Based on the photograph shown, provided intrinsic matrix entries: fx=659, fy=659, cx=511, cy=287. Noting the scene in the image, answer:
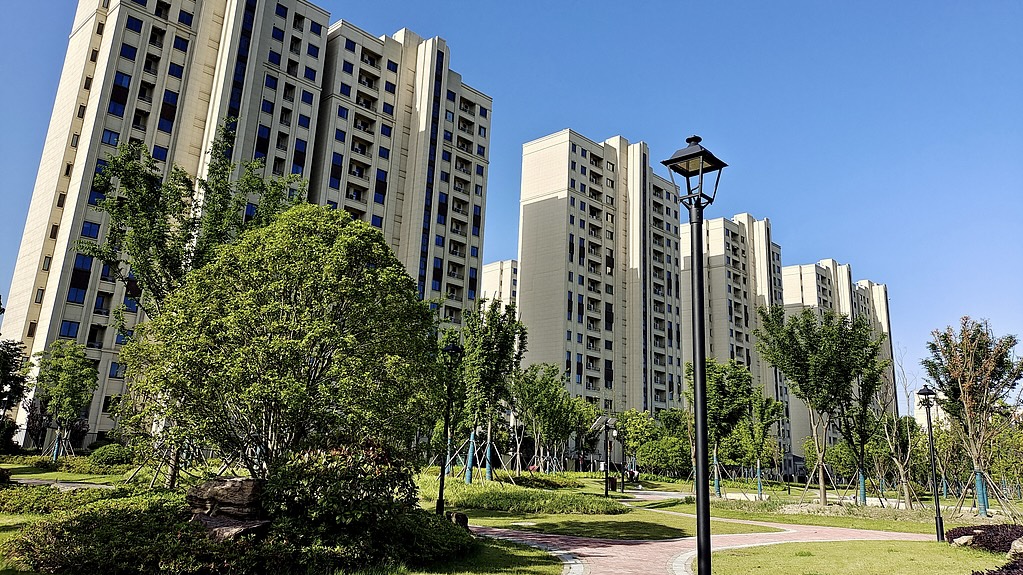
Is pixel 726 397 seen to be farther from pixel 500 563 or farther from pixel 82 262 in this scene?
pixel 82 262

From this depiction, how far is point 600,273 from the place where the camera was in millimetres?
83625

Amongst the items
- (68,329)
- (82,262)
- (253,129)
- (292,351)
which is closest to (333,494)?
(292,351)

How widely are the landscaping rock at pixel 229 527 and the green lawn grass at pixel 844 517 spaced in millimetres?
21575

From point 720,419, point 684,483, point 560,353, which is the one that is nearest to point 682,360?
point 560,353

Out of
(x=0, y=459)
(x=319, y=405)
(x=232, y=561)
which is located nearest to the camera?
(x=232, y=561)

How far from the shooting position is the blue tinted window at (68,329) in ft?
155

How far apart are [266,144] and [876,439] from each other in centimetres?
Answer: 5366

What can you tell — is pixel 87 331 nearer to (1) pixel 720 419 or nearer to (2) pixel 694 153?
(1) pixel 720 419

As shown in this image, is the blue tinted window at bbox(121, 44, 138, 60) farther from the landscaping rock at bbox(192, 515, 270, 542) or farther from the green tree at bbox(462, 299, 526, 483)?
the landscaping rock at bbox(192, 515, 270, 542)

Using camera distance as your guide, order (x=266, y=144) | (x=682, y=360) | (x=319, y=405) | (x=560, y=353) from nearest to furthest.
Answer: (x=319, y=405)
(x=266, y=144)
(x=560, y=353)
(x=682, y=360)

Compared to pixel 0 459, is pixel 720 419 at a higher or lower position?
higher

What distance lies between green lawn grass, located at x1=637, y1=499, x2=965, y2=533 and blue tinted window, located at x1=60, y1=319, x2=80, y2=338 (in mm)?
41395

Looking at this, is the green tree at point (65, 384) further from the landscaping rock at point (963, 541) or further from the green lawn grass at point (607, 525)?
the landscaping rock at point (963, 541)

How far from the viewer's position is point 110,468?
109 feet
